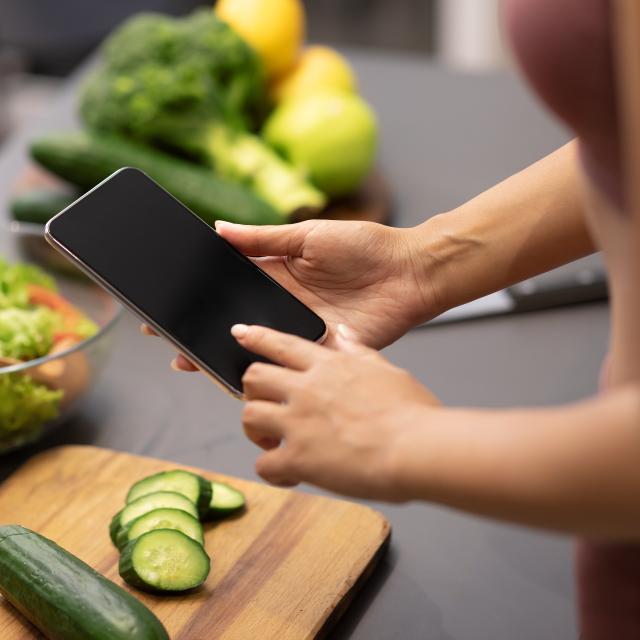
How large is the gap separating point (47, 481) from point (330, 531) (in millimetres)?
362

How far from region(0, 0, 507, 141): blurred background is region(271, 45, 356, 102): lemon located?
91cm

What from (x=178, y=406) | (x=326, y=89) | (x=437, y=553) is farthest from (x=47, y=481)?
(x=326, y=89)

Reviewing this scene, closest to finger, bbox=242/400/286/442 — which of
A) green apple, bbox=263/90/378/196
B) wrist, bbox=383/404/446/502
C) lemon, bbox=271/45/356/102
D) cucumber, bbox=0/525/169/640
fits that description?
wrist, bbox=383/404/446/502

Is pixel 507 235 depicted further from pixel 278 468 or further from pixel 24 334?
pixel 24 334

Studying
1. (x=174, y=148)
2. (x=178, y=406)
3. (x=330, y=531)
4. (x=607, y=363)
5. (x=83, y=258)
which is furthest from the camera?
(x=174, y=148)

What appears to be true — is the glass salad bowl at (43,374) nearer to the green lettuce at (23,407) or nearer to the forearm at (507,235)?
the green lettuce at (23,407)

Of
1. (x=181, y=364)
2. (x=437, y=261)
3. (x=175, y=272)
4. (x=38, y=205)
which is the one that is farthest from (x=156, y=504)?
(x=38, y=205)

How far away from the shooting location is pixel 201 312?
1.09 meters

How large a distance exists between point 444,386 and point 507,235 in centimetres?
42

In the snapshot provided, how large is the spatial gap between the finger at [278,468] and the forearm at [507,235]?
387mm

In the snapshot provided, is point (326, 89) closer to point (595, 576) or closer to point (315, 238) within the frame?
point (315, 238)

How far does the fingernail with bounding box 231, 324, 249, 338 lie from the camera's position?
3.22ft

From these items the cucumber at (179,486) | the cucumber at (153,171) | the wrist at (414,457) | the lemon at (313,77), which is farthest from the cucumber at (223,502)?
the lemon at (313,77)

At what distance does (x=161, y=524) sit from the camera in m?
1.11
